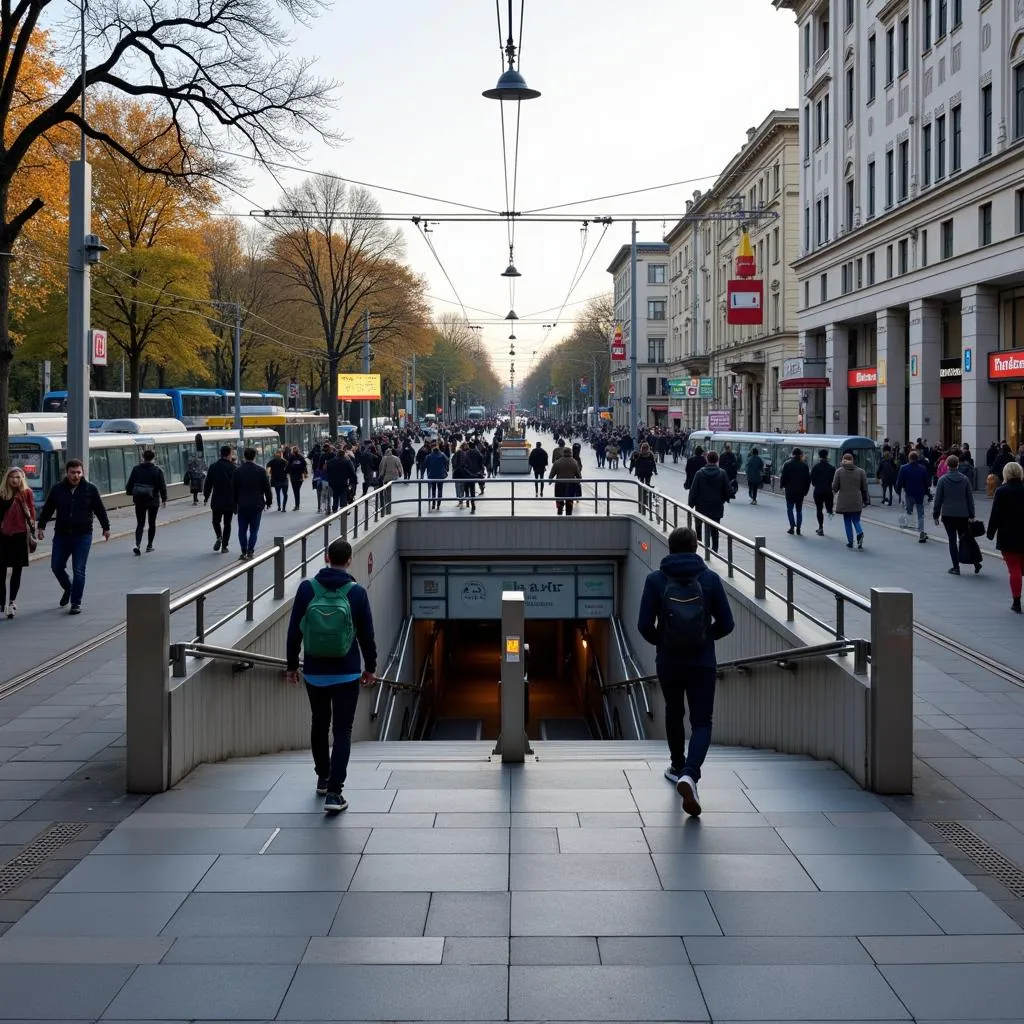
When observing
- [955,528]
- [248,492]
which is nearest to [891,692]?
[955,528]

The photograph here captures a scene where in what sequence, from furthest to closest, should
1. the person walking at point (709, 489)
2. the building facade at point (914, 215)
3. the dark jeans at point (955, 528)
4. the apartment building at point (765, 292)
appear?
the apartment building at point (765, 292), the building facade at point (914, 215), the person walking at point (709, 489), the dark jeans at point (955, 528)

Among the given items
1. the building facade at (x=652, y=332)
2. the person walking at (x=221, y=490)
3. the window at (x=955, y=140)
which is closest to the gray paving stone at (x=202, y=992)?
the person walking at (x=221, y=490)

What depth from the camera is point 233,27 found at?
70.9 ft

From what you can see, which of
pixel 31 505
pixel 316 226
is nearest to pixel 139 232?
pixel 316 226

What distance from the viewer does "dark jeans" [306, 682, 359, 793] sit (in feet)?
22.7

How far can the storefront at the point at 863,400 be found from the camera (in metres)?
47.2

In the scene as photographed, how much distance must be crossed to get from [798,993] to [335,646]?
3.26m

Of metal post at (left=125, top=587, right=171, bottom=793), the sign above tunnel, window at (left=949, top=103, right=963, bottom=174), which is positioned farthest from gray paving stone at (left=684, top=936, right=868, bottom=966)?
window at (left=949, top=103, right=963, bottom=174)

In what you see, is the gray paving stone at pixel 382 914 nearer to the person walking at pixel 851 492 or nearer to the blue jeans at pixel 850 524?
the person walking at pixel 851 492

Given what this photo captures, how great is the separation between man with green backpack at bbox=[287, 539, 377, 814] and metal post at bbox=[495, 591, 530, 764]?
134 cm

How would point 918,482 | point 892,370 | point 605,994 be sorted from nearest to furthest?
point 605,994 → point 918,482 → point 892,370

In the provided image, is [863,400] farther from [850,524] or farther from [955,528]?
[955,528]

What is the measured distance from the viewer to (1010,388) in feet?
118

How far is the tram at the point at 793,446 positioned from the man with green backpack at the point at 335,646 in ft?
75.1
